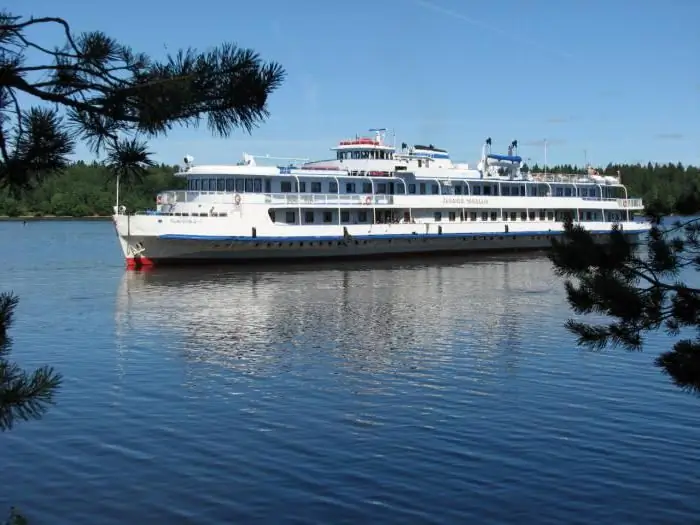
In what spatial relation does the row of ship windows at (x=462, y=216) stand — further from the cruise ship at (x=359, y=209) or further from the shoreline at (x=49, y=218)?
the shoreline at (x=49, y=218)

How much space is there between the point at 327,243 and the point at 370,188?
5413mm

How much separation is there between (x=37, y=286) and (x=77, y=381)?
66.2 feet

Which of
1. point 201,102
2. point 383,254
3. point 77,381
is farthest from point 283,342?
point 383,254

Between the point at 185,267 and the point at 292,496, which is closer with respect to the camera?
the point at 292,496

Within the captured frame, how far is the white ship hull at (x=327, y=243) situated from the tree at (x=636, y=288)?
1114 inches

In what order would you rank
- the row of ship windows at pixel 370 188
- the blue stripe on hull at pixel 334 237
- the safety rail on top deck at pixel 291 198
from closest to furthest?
the blue stripe on hull at pixel 334 237 → the safety rail on top deck at pixel 291 198 → the row of ship windows at pixel 370 188

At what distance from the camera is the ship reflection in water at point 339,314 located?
66.4 ft

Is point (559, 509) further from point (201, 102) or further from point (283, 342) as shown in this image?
point (283, 342)

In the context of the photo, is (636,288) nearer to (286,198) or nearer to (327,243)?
(286,198)

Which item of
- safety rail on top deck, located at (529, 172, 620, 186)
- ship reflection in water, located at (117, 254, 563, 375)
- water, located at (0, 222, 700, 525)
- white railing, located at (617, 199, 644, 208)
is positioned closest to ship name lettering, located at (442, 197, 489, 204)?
safety rail on top deck, located at (529, 172, 620, 186)

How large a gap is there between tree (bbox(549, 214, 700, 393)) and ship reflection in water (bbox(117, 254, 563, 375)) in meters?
10.5

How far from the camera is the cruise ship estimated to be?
42.7m

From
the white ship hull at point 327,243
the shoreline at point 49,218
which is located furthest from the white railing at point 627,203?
the shoreline at point 49,218

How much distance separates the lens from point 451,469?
11680 millimetres
